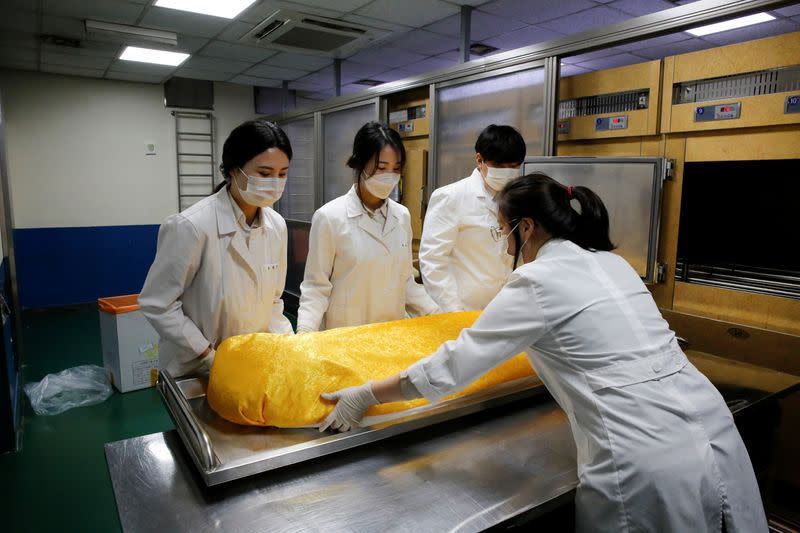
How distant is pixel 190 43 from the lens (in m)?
5.04

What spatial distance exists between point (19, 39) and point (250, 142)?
182 inches

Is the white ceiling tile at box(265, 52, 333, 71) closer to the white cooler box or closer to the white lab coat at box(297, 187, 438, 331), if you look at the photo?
the white cooler box

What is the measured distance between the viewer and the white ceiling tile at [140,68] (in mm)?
5684

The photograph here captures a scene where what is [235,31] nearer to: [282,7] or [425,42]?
[282,7]

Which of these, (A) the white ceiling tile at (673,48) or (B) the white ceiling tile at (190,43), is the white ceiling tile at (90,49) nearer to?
(B) the white ceiling tile at (190,43)

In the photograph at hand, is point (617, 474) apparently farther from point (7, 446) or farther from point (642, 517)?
point (7, 446)

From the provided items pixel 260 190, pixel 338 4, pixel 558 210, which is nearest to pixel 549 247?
pixel 558 210

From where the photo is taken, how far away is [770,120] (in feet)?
7.47

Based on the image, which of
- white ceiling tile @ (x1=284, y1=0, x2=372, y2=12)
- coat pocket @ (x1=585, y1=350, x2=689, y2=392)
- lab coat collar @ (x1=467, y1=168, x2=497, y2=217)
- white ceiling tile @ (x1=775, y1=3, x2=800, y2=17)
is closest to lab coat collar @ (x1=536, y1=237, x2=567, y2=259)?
coat pocket @ (x1=585, y1=350, x2=689, y2=392)

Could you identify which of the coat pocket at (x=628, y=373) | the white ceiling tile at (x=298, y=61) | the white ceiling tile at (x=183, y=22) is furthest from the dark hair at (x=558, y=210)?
the white ceiling tile at (x=298, y=61)

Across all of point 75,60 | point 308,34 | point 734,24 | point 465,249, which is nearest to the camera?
point 465,249

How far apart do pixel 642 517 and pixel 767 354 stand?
1667 millimetres

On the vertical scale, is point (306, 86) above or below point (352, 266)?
above

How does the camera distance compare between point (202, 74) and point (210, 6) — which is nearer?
point (210, 6)
